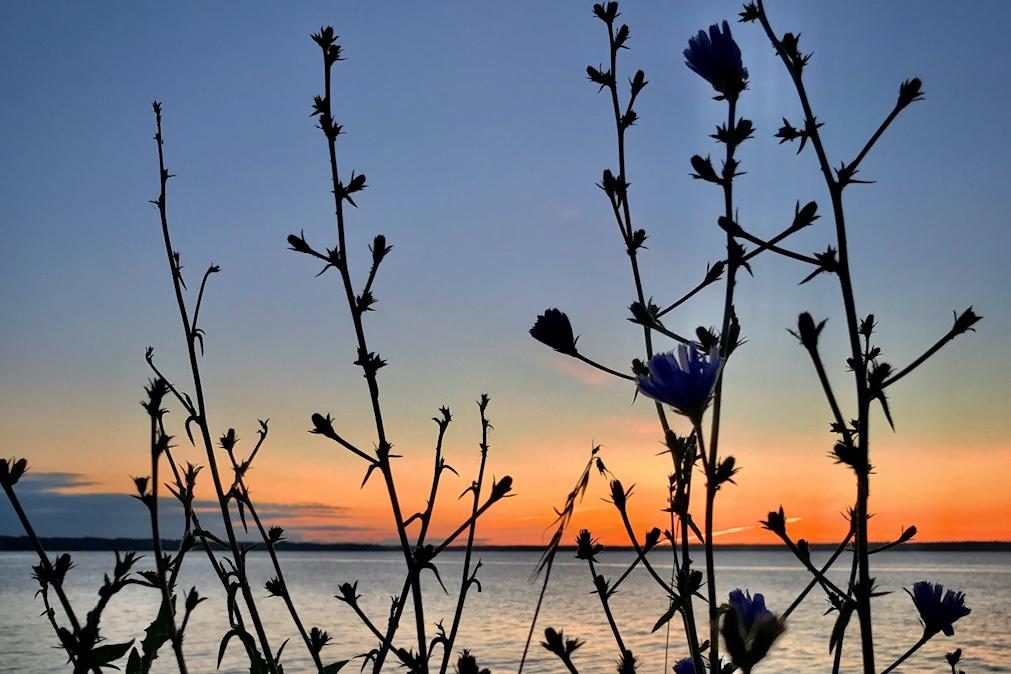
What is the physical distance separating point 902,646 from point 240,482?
90.3 feet

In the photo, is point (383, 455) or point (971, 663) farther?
point (971, 663)

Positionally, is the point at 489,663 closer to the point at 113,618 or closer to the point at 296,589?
the point at 113,618

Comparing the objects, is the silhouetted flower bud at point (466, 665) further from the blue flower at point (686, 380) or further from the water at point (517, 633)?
the water at point (517, 633)

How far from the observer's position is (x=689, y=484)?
173 centimetres

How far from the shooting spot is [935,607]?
7.13 feet

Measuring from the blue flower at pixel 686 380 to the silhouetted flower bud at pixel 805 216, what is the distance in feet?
1.42

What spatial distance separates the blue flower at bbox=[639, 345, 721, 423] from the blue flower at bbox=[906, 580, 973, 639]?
121 centimetres

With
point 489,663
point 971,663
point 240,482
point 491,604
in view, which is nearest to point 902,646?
point 971,663

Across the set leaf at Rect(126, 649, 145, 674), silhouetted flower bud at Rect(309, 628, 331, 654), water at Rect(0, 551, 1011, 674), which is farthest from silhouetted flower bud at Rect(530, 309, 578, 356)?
water at Rect(0, 551, 1011, 674)

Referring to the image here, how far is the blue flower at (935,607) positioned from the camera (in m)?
2.14

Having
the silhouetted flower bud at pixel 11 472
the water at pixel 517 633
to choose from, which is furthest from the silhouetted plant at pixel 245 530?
the water at pixel 517 633

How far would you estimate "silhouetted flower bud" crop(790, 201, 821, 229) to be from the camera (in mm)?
1563

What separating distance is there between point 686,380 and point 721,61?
667mm

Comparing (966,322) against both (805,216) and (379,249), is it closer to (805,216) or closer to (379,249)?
(805,216)
